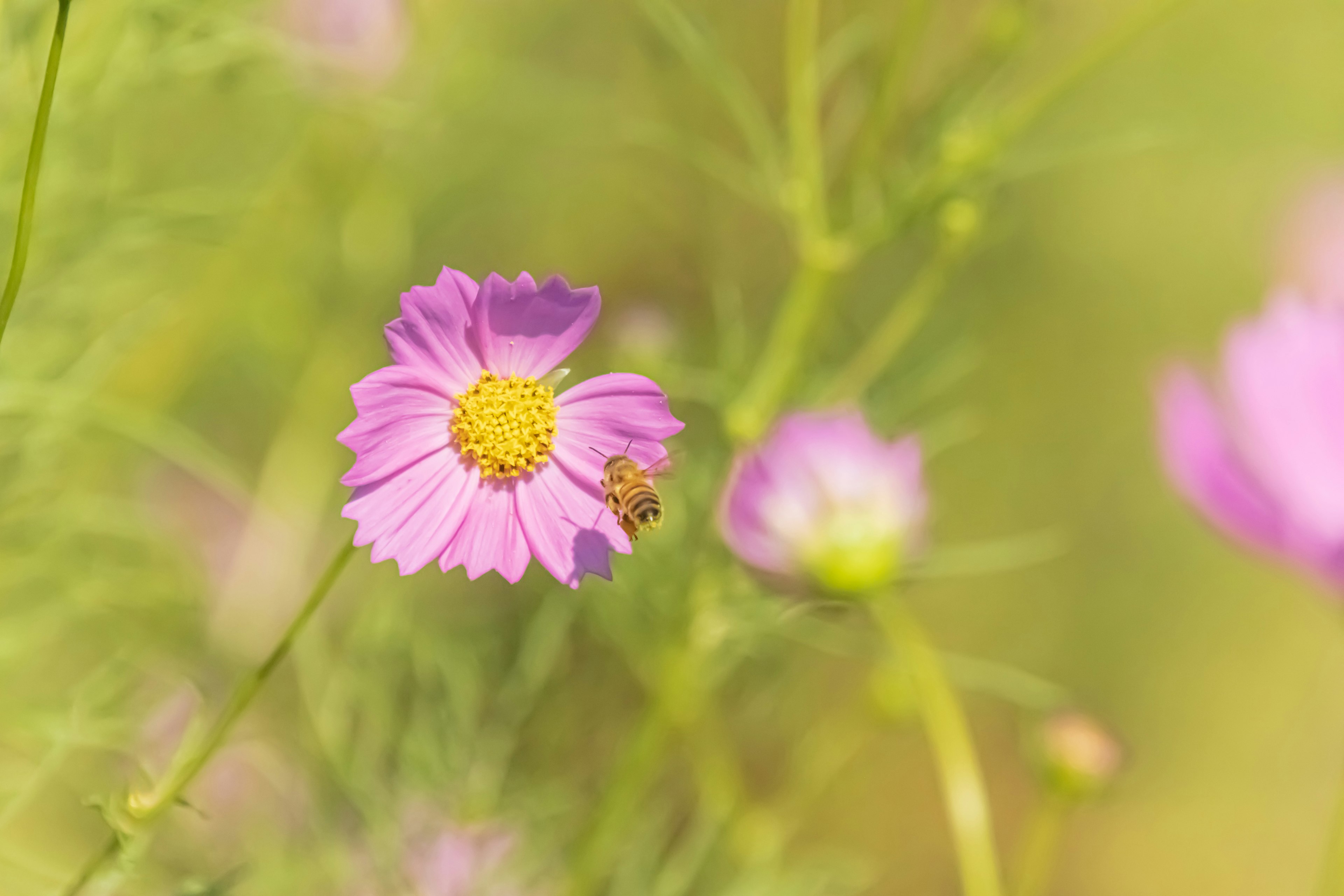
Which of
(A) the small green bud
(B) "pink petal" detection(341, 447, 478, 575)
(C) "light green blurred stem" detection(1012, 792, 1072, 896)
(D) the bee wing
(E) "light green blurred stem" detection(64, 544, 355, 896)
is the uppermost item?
(C) "light green blurred stem" detection(1012, 792, 1072, 896)

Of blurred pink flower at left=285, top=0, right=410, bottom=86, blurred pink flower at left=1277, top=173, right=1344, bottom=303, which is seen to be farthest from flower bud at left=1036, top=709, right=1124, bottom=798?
blurred pink flower at left=1277, top=173, right=1344, bottom=303

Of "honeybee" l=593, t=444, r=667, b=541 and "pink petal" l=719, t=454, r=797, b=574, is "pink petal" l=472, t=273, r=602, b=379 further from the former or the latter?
"pink petal" l=719, t=454, r=797, b=574

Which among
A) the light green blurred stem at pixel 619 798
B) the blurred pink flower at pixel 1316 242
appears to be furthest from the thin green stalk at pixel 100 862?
the blurred pink flower at pixel 1316 242

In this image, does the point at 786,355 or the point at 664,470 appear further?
the point at 786,355

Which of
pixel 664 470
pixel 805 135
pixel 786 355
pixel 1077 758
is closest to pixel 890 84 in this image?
pixel 805 135

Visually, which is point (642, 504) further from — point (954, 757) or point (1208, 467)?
point (1208, 467)

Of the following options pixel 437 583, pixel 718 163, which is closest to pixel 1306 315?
pixel 718 163
